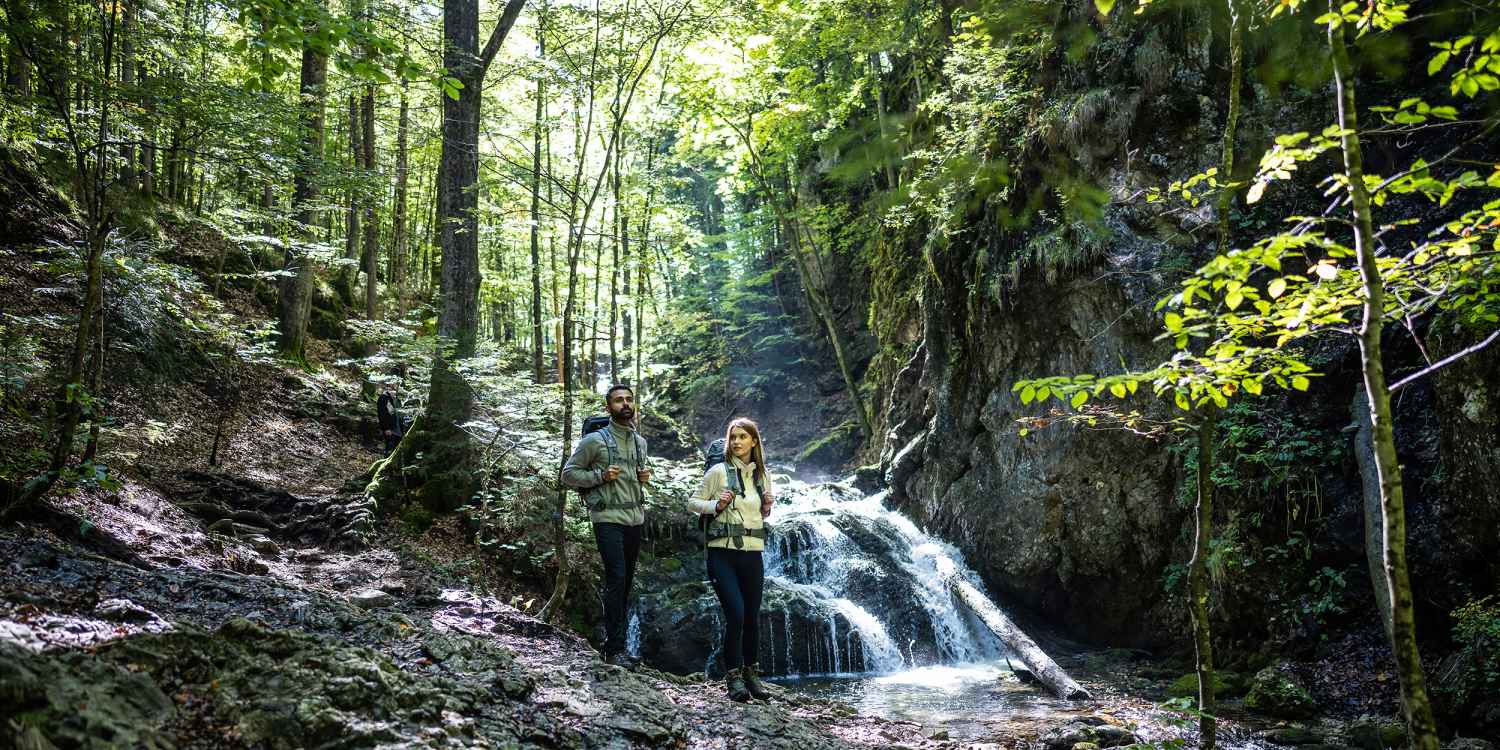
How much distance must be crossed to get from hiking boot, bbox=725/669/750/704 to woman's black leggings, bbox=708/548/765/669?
0.06m

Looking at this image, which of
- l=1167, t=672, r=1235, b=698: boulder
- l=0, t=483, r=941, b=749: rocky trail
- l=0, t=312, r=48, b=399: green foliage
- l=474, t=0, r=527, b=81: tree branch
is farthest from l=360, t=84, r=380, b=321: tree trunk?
l=1167, t=672, r=1235, b=698: boulder

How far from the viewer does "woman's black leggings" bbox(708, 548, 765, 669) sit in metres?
5.16

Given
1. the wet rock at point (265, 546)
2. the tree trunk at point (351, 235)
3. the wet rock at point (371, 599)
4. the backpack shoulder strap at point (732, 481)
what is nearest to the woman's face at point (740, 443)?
the backpack shoulder strap at point (732, 481)

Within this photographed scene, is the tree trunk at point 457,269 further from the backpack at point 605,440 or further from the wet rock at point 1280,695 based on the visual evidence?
the wet rock at point 1280,695

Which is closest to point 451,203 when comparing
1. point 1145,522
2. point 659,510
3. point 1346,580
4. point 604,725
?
point 659,510

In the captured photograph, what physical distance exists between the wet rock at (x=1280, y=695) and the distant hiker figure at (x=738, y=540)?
530 centimetres

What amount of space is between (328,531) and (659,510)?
15.7 ft

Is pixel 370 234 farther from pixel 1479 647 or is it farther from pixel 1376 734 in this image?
pixel 1479 647

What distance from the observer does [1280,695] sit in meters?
7.02

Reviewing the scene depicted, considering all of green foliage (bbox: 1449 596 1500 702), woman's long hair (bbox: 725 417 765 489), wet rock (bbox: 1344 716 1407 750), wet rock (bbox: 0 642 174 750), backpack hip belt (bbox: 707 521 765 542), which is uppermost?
woman's long hair (bbox: 725 417 765 489)

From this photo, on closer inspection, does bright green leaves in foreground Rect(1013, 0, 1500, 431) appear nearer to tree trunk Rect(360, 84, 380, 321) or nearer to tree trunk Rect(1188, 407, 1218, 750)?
tree trunk Rect(1188, 407, 1218, 750)

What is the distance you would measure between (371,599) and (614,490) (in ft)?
7.30

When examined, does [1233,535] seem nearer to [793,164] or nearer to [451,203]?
[451,203]

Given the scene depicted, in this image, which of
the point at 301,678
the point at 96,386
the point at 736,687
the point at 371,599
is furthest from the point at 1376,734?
the point at 96,386
